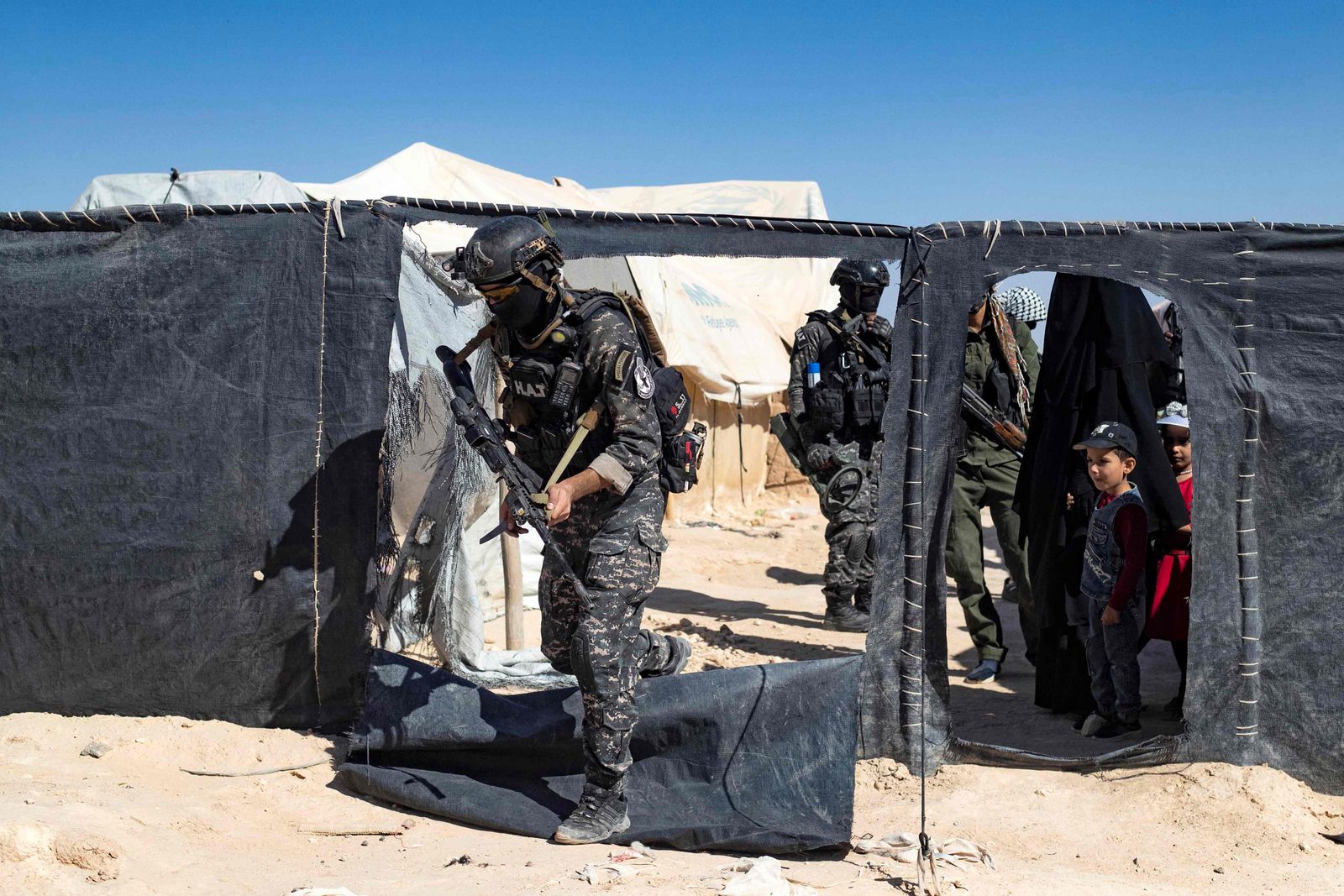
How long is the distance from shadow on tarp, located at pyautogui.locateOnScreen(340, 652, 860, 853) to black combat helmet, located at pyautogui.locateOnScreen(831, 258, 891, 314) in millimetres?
3344

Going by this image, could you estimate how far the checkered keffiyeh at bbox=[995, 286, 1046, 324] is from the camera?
7.35m

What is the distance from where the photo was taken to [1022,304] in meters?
7.39

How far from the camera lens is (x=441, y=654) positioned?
567cm

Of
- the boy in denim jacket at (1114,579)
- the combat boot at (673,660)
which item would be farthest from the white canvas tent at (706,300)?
the boy in denim jacket at (1114,579)

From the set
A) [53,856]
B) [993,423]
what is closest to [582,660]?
[53,856]

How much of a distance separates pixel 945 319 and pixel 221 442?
2891 millimetres

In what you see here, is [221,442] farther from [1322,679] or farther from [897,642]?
[1322,679]

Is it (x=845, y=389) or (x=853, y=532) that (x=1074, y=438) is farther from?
(x=853, y=532)

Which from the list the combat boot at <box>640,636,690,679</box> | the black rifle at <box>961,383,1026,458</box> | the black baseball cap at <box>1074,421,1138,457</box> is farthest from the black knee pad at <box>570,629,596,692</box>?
the black rifle at <box>961,383,1026,458</box>

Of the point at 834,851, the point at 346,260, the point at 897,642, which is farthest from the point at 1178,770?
the point at 346,260

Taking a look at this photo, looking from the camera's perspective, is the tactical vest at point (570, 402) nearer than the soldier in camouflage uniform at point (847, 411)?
Yes

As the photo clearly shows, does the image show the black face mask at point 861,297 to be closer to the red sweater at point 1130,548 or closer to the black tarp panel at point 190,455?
the red sweater at point 1130,548

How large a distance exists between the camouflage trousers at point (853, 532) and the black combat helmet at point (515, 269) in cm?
378

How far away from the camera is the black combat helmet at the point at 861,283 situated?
7219 millimetres
